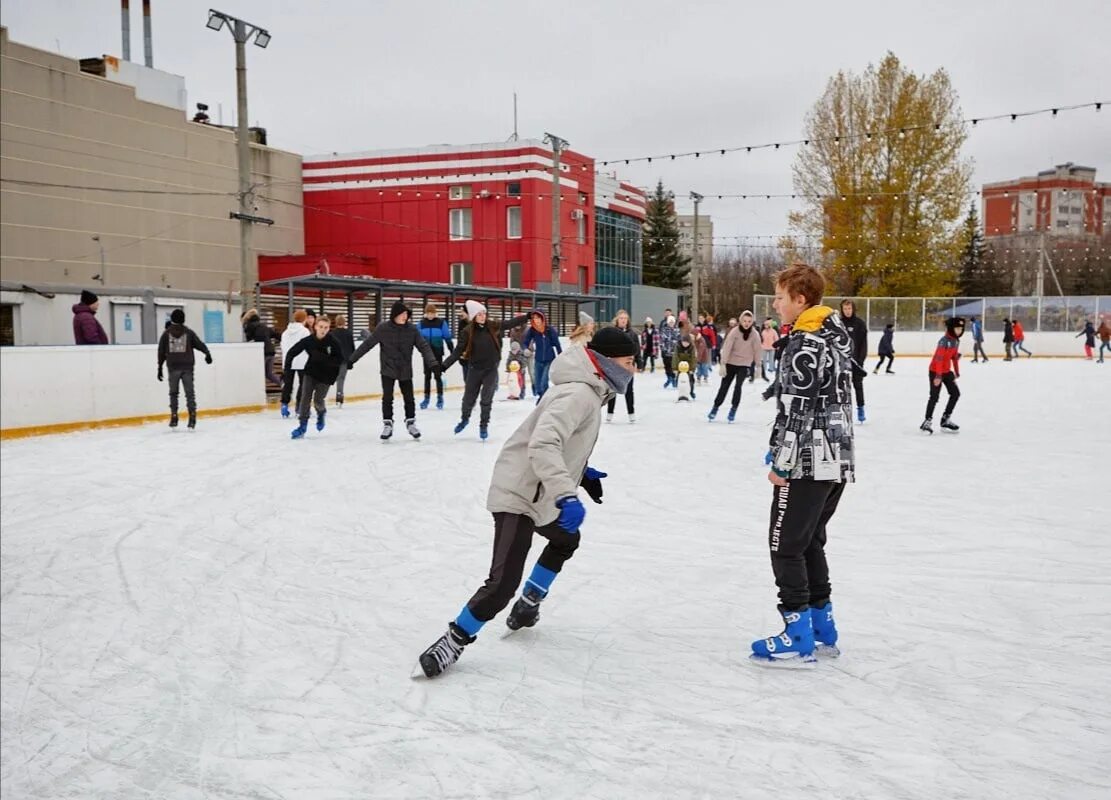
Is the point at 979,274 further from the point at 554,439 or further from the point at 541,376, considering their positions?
the point at 554,439

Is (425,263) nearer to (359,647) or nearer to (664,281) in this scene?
(664,281)

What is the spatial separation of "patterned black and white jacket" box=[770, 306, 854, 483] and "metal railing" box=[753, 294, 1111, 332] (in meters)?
26.5

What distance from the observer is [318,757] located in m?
2.75

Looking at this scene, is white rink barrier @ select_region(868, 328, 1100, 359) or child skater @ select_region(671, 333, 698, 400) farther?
white rink barrier @ select_region(868, 328, 1100, 359)

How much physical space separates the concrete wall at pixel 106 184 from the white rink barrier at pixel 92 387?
9.63 m

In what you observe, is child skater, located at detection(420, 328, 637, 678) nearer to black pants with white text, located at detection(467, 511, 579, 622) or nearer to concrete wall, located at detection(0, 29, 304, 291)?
black pants with white text, located at detection(467, 511, 579, 622)

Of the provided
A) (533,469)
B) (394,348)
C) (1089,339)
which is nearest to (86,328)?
(394,348)

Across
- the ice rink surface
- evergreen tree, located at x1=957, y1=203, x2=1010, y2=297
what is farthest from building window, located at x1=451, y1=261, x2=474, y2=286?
the ice rink surface

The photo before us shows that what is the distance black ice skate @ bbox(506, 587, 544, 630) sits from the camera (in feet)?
12.1

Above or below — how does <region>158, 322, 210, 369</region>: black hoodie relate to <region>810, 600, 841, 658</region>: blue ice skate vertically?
above

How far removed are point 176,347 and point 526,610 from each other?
8.10m

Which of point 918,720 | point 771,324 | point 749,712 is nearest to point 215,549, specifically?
point 749,712

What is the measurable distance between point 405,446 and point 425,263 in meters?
27.0

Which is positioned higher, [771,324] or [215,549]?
[771,324]
